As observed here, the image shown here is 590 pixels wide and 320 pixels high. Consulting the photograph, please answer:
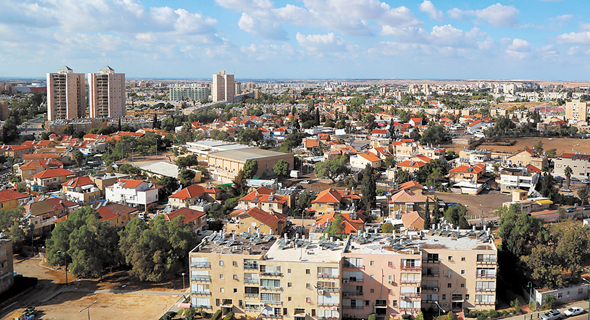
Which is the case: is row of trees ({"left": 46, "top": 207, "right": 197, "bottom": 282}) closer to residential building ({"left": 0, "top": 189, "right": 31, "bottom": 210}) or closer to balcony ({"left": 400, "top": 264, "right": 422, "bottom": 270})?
balcony ({"left": 400, "top": 264, "right": 422, "bottom": 270})

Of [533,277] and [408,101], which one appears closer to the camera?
[533,277]

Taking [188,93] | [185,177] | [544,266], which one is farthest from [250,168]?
[188,93]

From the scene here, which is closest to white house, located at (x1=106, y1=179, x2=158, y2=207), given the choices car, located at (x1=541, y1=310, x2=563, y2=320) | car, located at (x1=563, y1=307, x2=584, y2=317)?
car, located at (x1=541, y1=310, x2=563, y2=320)

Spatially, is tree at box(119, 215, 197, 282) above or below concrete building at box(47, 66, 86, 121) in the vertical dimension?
below

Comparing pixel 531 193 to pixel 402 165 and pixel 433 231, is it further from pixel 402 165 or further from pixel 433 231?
pixel 433 231

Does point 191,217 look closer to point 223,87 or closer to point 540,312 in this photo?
point 540,312

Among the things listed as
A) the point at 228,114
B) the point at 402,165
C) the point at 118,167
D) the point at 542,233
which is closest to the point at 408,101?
the point at 228,114
